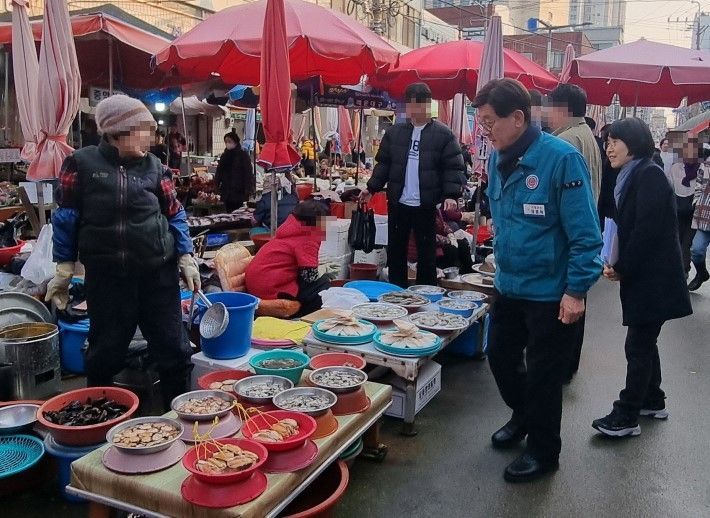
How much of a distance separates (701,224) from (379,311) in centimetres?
598

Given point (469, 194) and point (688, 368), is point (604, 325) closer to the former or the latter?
point (688, 368)

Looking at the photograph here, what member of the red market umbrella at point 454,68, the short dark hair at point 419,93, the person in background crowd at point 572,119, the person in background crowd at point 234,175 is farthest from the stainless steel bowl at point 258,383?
the person in background crowd at point 234,175

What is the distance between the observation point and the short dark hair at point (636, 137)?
3.98 meters

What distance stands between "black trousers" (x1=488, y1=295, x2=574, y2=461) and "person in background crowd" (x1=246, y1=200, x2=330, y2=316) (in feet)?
6.56

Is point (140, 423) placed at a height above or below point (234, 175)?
below

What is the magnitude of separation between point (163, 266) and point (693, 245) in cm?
790

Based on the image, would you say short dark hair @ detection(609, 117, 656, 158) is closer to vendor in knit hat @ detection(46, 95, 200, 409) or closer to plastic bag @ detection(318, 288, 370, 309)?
plastic bag @ detection(318, 288, 370, 309)

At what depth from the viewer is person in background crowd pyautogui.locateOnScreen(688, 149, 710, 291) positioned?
853 centimetres

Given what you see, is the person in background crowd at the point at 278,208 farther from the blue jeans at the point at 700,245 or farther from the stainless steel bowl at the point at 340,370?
the blue jeans at the point at 700,245

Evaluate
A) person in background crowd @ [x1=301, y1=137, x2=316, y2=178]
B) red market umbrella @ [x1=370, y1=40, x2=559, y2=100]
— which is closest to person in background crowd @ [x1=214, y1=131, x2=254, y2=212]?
Answer: red market umbrella @ [x1=370, y1=40, x2=559, y2=100]

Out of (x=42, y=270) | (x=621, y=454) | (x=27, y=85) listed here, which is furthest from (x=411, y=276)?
(x=27, y=85)

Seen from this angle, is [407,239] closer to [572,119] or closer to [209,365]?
[572,119]

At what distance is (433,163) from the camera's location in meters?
6.02

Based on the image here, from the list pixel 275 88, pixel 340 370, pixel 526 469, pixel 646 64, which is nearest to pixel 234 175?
pixel 275 88
